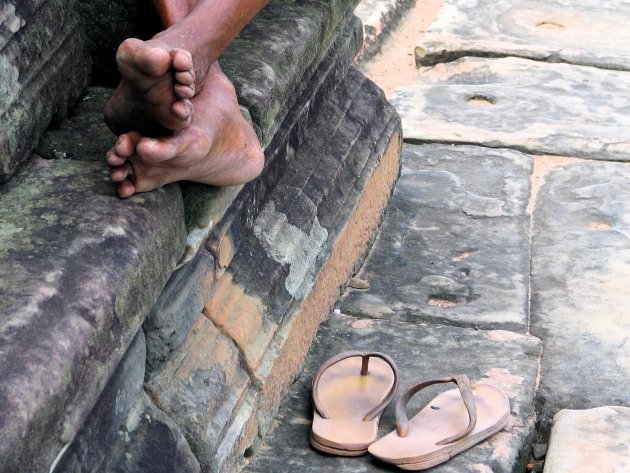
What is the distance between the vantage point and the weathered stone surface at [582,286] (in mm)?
2328

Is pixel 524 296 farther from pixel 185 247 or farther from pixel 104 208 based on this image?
pixel 104 208

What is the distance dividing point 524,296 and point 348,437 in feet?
2.64

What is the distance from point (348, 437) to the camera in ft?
6.64

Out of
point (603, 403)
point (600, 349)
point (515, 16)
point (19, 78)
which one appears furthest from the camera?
point (515, 16)

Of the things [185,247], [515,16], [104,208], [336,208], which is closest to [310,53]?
[336,208]

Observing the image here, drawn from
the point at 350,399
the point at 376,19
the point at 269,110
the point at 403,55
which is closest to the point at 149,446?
the point at 350,399

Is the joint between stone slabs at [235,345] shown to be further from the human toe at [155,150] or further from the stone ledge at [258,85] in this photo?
the human toe at [155,150]

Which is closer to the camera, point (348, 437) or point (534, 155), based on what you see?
point (348, 437)

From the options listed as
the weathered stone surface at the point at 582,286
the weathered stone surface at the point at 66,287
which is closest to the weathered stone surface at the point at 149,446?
the weathered stone surface at the point at 66,287

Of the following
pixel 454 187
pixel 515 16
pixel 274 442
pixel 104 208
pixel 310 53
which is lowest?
pixel 515 16

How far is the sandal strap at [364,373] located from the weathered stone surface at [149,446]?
40 cm

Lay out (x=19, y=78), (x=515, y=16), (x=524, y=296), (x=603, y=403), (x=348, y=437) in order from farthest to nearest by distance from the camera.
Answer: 1. (x=515, y=16)
2. (x=524, y=296)
3. (x=603, y=403)
4. (x=348, y=437)
5. (x=19, y=78)

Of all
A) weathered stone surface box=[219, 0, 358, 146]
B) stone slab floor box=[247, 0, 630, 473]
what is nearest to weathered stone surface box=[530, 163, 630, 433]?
stone slab floor box=[247, 0, 630, 473]

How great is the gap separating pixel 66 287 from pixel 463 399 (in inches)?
35.9
